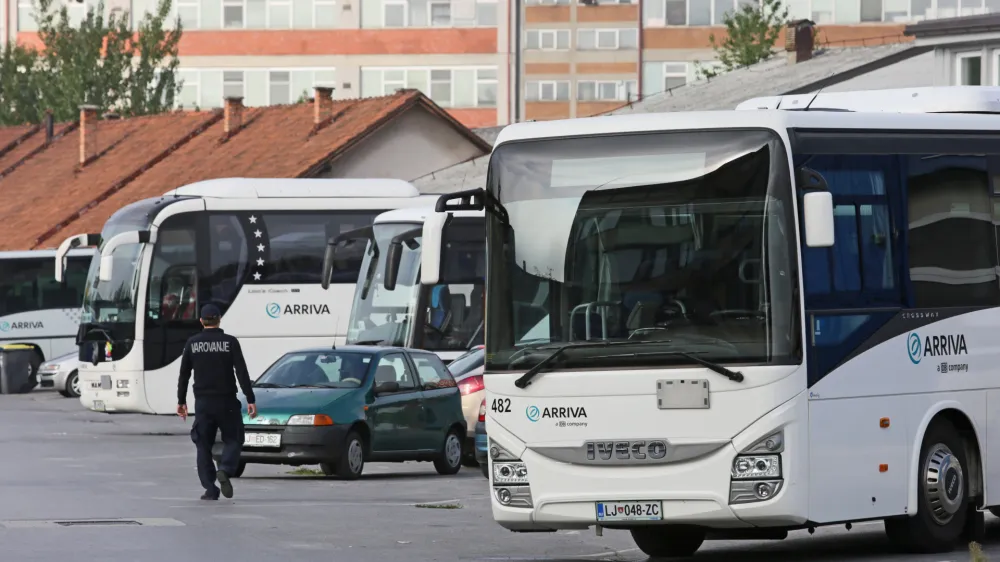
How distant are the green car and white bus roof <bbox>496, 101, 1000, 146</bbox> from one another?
9.23 meters

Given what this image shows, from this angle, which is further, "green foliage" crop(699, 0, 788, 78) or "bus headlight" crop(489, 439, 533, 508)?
"green foliage" crop(699, 0, 788, 78)

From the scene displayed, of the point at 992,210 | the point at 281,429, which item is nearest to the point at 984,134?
the point at 992,210

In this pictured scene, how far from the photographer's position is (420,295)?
3266 centimetres

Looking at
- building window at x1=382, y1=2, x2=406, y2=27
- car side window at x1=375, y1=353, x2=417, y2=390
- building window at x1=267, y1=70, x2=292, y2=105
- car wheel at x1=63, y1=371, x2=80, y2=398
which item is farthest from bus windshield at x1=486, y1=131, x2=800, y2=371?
building window at x1=267, y1=70, x2=292, y2=105

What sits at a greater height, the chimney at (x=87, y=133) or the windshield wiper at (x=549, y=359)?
the chimney at (x=87, y=133)

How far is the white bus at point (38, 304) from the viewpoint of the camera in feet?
175

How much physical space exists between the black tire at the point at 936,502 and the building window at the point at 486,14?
7761cm

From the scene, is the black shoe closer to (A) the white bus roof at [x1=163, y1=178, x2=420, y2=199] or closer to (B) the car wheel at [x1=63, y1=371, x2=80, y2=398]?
(A) the white bus roof at [x1=163, y1=178, x2=420, y2=199]

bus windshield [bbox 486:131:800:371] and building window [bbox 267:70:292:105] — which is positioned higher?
building window [bbox 267:70:292:105]

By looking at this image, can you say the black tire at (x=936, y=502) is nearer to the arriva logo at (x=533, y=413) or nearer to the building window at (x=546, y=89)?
the arriva logo at (x=533, y=413)

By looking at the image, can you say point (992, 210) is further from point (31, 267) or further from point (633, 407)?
point (31, 267)

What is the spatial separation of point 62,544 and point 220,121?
51.7 m

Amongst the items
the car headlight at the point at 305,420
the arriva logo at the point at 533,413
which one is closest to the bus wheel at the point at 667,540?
the arriva logo at the point at 533,413

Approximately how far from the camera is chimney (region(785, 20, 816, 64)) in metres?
58.1
